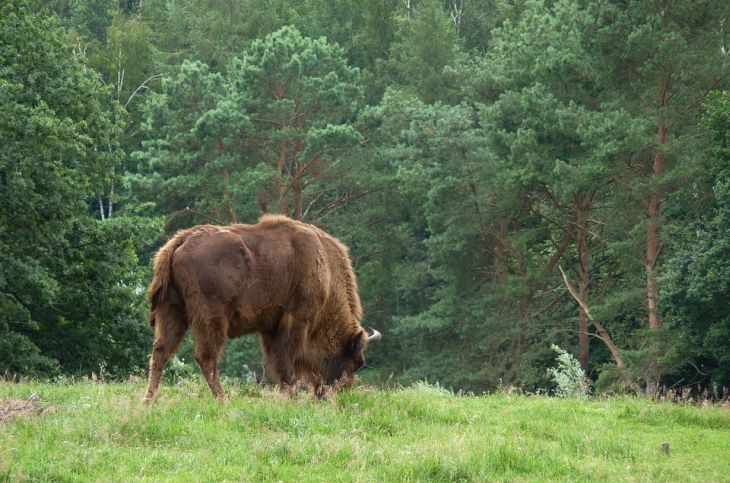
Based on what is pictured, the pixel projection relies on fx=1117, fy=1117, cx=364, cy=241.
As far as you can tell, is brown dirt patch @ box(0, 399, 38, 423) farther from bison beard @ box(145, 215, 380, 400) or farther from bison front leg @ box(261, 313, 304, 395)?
bison front leg @ box(261, 313, 304, 395)

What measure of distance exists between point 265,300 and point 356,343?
66.0 inches

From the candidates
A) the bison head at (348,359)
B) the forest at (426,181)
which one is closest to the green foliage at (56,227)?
the forest at (426,181)

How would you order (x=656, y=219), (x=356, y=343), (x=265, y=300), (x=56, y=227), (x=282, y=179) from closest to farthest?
(x=265, y=300) < (x=356, y=343) < (x=56, y=227) < (x=656, y=219) < (x=282, y=179)

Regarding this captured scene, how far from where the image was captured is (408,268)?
48094mm

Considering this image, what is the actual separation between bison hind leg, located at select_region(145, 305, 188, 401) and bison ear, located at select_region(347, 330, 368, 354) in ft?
8.27

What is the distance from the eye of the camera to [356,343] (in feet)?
46.3

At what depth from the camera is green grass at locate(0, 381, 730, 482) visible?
28.7 ft

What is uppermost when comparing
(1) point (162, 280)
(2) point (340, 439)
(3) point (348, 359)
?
(1) point (162, 280)

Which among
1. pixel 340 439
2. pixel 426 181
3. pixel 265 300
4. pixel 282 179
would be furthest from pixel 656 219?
pixel 340 439

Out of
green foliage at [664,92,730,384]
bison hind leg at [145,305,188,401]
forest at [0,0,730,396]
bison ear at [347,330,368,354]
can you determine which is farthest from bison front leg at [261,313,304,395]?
green foliage at [664,92,730,384]

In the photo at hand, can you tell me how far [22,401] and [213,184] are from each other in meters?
36.7

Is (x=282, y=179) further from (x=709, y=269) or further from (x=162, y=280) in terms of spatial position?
(x=162, y=280)

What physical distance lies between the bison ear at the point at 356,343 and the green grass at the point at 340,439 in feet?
6.09

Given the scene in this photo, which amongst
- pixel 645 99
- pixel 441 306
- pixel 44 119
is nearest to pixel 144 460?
pixel 44 119
